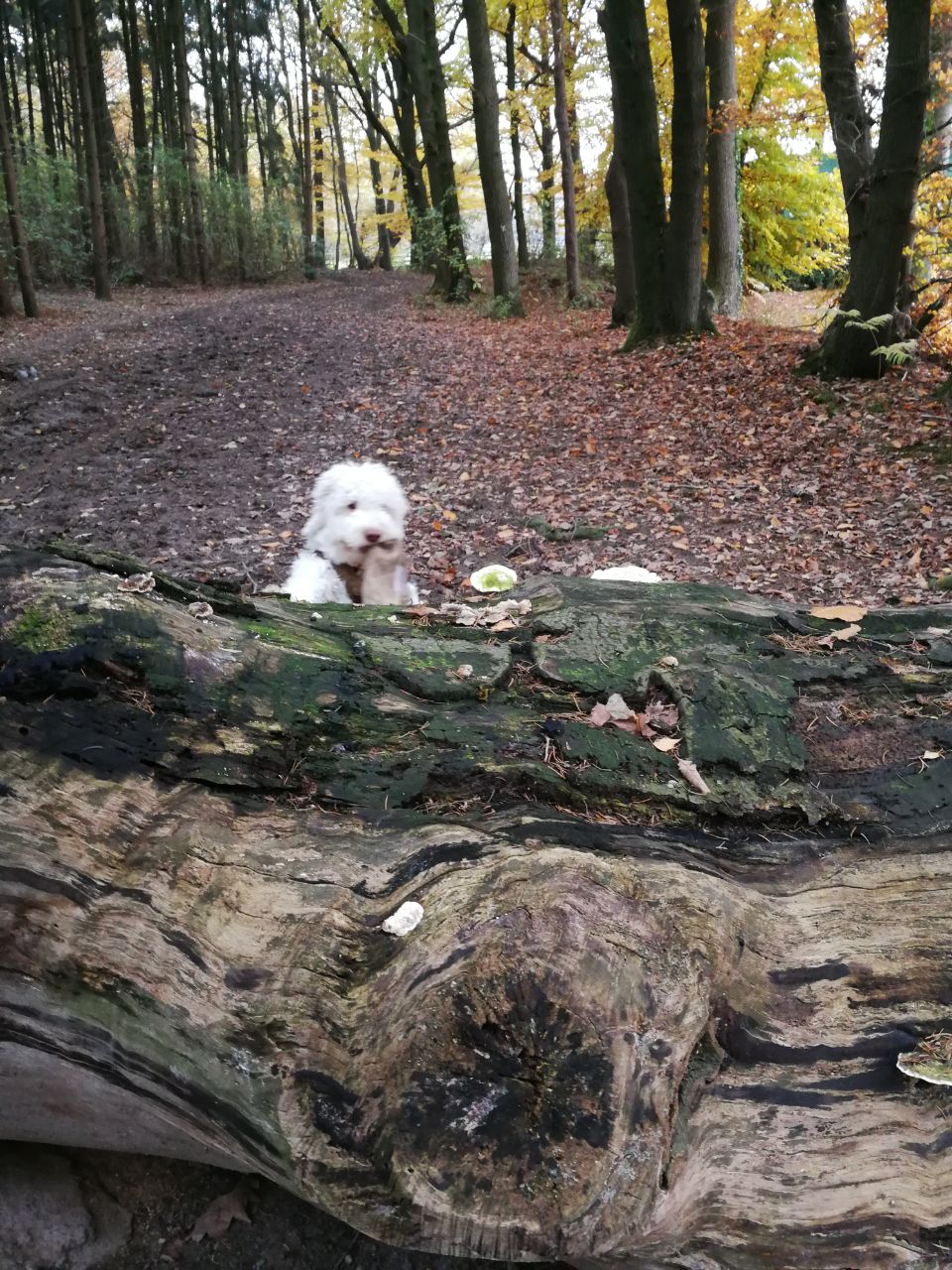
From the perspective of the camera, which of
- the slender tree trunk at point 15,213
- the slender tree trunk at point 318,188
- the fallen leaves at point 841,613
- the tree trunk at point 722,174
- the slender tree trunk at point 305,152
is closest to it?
the fallen leaves at point 841,613

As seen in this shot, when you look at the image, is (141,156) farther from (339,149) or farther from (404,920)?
(404,920)

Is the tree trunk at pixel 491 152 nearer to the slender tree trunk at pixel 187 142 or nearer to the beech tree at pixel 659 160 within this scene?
the beech tree at pixel 659 160

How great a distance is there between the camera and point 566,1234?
1.46m

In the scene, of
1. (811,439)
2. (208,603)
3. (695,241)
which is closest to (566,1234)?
(208,603)

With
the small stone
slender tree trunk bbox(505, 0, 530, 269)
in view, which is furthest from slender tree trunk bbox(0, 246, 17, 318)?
the small stone

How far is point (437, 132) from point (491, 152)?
17.8 ft

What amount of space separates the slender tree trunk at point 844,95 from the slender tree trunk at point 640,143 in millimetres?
2539

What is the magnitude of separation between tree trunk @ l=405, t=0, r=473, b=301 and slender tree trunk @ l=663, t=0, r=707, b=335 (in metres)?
10.2

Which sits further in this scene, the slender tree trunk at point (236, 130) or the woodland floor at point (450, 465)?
the slender tree trunk at point (236, 130)

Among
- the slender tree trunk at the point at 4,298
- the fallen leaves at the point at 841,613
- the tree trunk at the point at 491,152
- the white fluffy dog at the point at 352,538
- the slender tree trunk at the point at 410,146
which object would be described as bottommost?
the fallen leaves at the point at 841,613

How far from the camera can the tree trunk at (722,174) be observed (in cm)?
1429

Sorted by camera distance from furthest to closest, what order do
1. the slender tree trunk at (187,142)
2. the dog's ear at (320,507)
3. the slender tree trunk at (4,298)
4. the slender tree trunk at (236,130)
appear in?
the slender tree trunk at (236,130)
the slender tree trunk at (187,142)
the slender tree trunk at (4,298)
the dog's ear at (320,507)

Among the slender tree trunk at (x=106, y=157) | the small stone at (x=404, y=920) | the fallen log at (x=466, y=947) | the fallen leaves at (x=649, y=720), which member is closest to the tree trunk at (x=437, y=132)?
the slender tree trunk at (x=106, y=157)

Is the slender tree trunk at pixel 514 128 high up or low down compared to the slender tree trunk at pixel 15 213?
up
